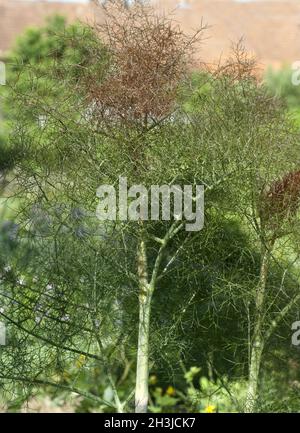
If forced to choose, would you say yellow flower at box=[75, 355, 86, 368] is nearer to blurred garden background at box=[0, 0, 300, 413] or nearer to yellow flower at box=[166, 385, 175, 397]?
blurred garden background at box=[0, 0, 300, 413]

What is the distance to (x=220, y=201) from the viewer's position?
120 inches

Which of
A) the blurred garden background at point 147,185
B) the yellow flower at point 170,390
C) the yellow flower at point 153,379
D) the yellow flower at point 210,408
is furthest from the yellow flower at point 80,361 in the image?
the yellow flower at point 170,390

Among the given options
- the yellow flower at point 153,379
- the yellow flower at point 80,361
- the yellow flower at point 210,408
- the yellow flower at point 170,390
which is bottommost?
the yellow flower at point 210,408

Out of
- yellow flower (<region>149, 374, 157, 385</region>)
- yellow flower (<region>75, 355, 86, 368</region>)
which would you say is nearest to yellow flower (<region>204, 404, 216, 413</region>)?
yellow flower (<region>149, 374, 157, 385</region>)

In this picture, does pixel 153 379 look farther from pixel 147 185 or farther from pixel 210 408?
pixel 147 185

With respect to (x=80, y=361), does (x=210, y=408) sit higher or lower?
lower

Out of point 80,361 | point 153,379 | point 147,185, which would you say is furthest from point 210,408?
point 147,185

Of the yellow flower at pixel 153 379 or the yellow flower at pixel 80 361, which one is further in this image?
the yellow flower at pixel 153 379

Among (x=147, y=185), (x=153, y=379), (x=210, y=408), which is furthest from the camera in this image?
(x=153, y=379)

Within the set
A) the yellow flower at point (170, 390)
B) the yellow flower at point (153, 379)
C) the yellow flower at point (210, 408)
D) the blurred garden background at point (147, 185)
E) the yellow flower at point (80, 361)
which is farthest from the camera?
the yellow flower at point (170, 390)

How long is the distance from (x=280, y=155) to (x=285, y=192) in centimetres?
14

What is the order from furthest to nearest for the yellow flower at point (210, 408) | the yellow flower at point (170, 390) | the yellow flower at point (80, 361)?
the yellow flower at point (170, 390) < the yellow flower at point (210, 408) < the yellow flower at point (80, 361)

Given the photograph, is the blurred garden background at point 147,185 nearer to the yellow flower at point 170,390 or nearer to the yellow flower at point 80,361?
the yellow flower at point 80,361

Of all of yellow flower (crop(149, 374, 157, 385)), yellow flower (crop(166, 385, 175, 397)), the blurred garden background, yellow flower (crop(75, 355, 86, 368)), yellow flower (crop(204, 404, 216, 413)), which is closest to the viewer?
the blurred garden background
